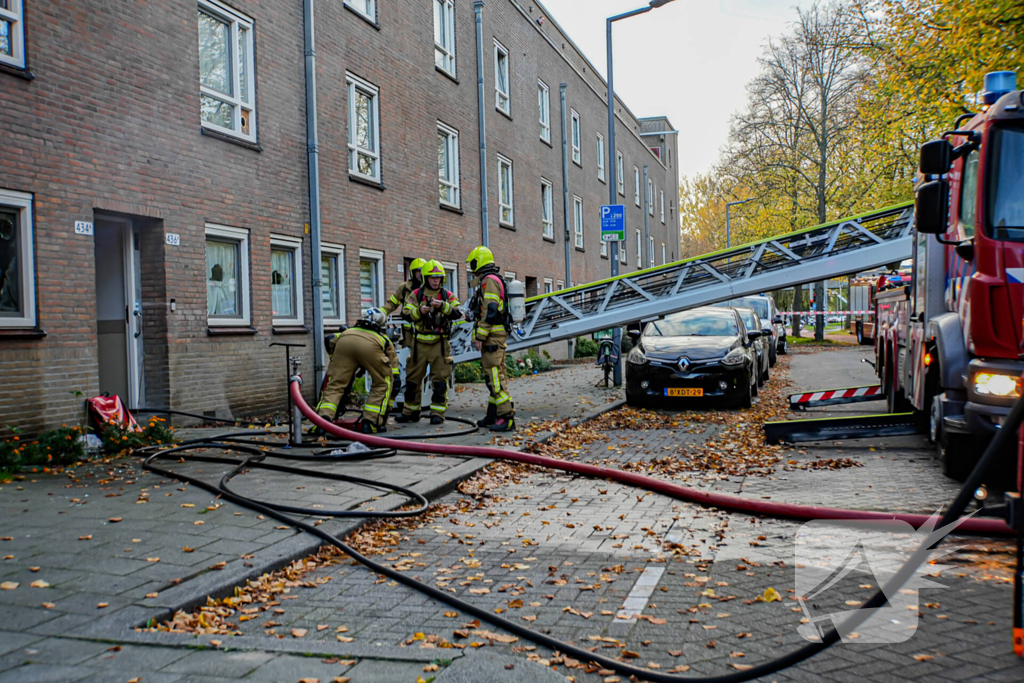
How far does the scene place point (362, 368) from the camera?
9.47 metres

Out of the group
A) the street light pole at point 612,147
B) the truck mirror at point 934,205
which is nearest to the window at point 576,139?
the street light pole at point 612,147

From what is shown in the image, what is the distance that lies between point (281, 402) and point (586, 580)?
9.07m

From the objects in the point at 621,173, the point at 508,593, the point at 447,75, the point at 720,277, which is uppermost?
the point at 621,173

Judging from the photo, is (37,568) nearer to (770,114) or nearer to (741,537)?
(741,537)

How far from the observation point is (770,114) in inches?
1483

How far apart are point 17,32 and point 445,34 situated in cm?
1234

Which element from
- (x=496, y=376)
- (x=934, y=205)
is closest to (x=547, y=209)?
(x=496, y=376)

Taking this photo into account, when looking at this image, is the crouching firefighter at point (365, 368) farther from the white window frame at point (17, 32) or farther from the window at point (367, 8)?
the window at point (367, 8)

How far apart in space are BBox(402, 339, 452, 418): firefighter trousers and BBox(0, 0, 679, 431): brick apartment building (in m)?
2.68

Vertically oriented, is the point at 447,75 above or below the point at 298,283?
above

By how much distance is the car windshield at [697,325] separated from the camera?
14070 mm

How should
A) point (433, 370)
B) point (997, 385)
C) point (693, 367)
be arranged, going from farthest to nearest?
point (693, 367), point (433, 370), point (997, 385)

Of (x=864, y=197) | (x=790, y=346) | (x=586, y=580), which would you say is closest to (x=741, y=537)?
(x=586, y=580)

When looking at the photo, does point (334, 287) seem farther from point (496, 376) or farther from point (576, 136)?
point (576, 136)
